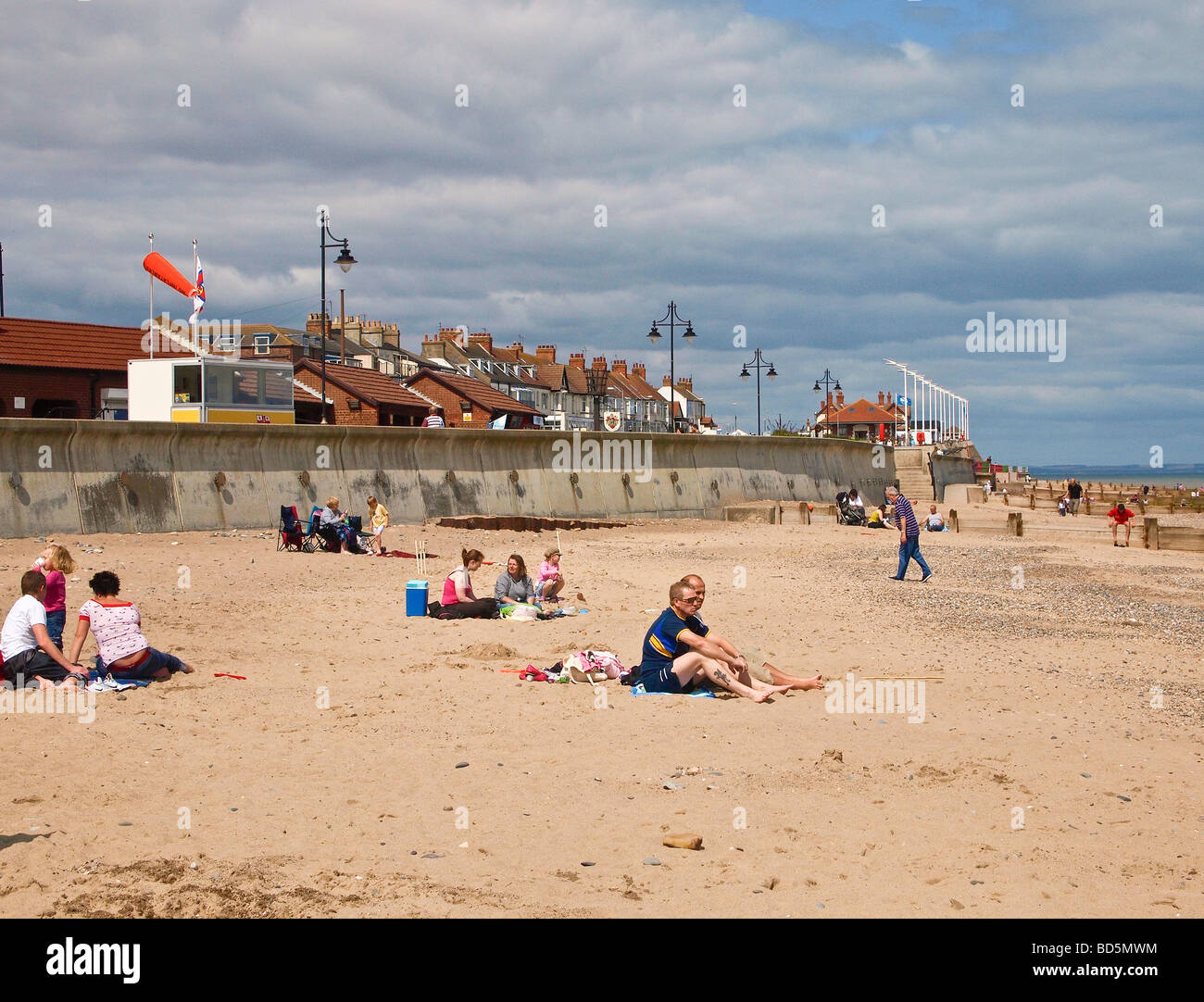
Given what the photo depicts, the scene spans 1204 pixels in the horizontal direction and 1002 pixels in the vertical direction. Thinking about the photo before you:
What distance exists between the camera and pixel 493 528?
23.6 metres

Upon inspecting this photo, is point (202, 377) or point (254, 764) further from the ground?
point (202, 377)

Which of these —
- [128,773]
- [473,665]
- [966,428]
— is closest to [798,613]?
[473,665]

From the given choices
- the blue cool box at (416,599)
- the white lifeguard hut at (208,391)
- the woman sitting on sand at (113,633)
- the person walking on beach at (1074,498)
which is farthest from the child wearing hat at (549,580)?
the person walking on beach at (1074,498)

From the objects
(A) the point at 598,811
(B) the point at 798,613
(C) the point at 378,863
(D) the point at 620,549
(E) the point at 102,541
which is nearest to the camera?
(C) the point at 378,863

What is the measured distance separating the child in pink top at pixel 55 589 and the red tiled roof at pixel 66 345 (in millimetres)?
24954

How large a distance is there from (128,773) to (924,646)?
8.51 meters

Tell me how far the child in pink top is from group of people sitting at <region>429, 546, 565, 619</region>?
454 centimetres

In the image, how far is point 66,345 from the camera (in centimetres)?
3403

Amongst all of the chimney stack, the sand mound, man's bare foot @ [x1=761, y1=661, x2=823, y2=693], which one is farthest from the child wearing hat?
the chimney stack

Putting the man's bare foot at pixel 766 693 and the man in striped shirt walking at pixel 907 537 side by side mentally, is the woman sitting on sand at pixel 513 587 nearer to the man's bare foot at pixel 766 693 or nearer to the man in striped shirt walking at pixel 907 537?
the man's bare foot at pixel 766 693

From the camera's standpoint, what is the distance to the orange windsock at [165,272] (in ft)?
97.8

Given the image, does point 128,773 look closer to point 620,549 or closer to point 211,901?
point 211,901

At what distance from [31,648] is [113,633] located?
2.02 ft

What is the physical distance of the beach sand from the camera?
5598 millimetres
